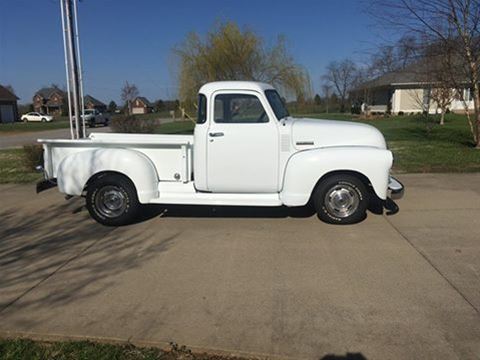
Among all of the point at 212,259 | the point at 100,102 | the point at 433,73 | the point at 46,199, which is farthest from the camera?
the point at 100,102

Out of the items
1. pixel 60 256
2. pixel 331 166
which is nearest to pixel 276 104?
pixel 331 166

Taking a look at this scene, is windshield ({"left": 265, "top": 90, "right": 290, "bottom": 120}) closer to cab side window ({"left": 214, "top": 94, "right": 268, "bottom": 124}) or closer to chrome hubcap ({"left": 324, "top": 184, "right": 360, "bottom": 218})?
cab side window ({"left": 214, "top": 94, "right": 268, "bottom": 124})

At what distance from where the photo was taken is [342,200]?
5.49 meters

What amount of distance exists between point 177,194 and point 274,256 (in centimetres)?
188

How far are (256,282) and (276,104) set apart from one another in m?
2.91

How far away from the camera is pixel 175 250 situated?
15.8ft

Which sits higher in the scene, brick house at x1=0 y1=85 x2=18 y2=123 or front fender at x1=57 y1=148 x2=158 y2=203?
brick house at x1=0 y1=85 x2=18 y2=123

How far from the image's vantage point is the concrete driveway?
9.91ft

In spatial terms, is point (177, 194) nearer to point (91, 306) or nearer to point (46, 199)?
point (91, 306)

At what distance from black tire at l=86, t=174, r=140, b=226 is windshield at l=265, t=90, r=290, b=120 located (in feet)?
7.51

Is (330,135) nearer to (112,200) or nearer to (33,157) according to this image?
(112,200)

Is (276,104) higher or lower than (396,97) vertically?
lower

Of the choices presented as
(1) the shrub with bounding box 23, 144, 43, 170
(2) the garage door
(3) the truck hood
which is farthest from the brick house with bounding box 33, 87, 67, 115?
(3) the truck hood

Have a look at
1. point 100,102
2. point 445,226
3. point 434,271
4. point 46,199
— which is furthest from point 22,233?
point 100,102
